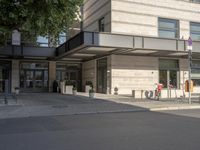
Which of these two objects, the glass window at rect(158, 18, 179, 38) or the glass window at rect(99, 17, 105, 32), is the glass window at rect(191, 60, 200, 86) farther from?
the glass window at rect(99, 17, 105, 32)

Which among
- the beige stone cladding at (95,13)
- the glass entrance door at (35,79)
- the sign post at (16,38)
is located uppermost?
the beige stone cladding at (95,13)

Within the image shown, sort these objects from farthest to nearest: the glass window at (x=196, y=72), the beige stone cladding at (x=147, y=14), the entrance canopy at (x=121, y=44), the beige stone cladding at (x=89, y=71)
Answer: the beige stone cladding at (x=89, y=71)
the glass window at (x=196, y=72)
the beige stone cladding at (x=147, y=14)
the entrance canopy at (x=121, y=44)

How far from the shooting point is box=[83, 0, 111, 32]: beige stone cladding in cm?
2747

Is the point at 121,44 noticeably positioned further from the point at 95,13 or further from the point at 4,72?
the point at 4,72

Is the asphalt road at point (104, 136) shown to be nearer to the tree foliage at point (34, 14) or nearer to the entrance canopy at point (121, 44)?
the tree foliage at point (34, 14)

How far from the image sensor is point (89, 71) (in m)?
31.9

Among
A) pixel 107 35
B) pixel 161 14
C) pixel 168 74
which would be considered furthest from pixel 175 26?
pixel 107 35

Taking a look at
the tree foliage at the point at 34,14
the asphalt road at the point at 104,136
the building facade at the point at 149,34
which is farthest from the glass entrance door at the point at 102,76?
the asphalt road at the point at 104,136

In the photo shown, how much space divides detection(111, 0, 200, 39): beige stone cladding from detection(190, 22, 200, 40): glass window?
504 millimetres

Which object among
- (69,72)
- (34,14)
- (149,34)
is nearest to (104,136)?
(34,14)

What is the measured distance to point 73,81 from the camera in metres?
34.0

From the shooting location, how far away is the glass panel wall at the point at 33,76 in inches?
1272

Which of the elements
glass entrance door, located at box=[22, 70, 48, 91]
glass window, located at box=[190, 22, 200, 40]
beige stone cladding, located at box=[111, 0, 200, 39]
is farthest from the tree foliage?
glass window, located at box=[190, 22, 200, 40]

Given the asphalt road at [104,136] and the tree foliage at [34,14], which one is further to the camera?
the tree foliage at [34,14]
